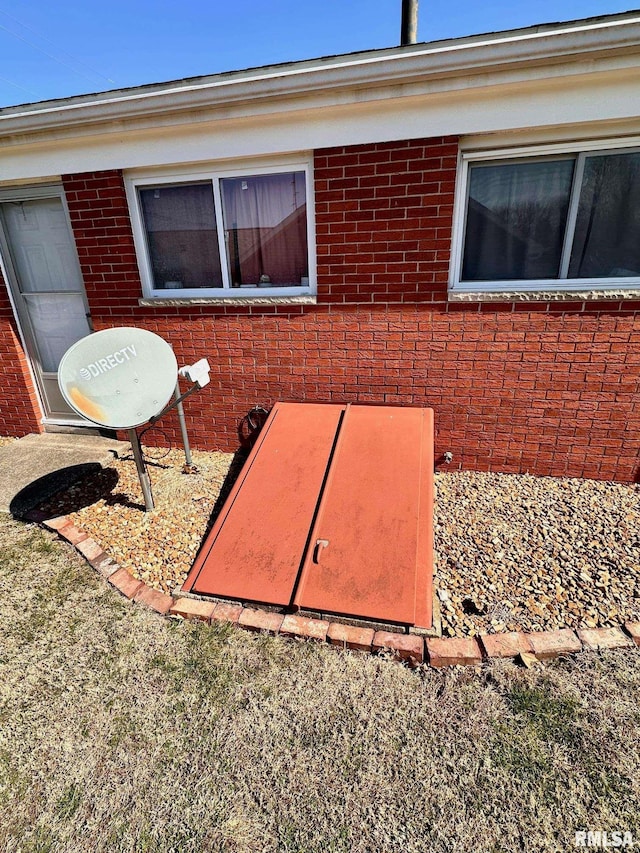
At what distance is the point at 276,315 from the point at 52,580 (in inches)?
113

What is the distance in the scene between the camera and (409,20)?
6605mm

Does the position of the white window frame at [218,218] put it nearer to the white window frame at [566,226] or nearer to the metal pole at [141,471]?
the white window frame at [566,226]

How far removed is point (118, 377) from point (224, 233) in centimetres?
187

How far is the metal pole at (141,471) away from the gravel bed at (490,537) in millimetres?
103

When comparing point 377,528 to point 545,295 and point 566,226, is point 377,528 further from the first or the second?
point 566,226

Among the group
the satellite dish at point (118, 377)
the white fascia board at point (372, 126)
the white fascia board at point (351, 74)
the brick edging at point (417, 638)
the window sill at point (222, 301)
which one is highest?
the white fascia board at point (351, 74)

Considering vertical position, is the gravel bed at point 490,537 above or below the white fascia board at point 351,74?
below

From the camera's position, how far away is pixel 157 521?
3.54 metres

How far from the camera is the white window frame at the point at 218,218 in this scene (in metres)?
3.72

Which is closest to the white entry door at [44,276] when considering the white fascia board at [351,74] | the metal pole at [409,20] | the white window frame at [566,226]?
the white fascia board at [351,74]

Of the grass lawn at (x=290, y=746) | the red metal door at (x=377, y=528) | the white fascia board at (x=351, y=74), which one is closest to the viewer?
the grass lawn at (x=290, y=746)

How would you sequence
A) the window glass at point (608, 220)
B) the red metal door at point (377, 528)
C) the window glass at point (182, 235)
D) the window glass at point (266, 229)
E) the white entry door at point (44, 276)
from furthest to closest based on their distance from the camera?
the white entry door at point (44, 276)
the window glass at point (182, 235)
the window glass at point (266, 229)
the window glass at point (608, 220)
the red metal door at point (377, 528)

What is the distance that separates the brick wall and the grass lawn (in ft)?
7.04

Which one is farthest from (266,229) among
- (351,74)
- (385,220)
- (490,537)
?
(490,537)
